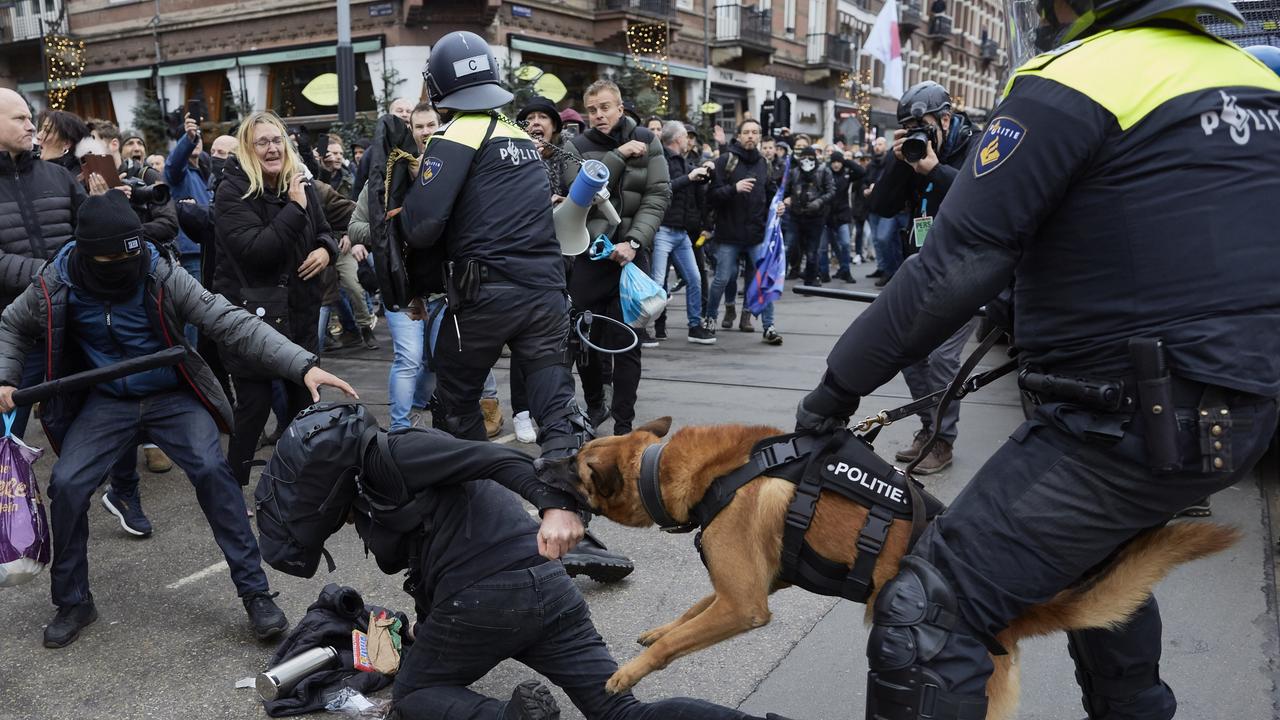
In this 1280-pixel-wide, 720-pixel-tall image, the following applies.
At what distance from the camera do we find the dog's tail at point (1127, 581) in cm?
190

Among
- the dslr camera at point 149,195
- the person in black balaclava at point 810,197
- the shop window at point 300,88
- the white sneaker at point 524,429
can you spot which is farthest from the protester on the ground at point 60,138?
the shop window at point 300,88

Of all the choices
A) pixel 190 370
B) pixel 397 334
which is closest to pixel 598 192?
pixel 397 334

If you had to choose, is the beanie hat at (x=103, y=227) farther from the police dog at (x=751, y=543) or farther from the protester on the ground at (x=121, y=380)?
the police dog at (x=751, y=543)

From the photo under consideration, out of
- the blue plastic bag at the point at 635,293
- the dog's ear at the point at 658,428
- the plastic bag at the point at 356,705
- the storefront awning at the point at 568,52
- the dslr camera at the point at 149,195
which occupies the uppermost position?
the storefront awning at the point at 568,52

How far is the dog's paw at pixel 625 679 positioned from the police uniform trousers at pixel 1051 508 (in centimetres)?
75

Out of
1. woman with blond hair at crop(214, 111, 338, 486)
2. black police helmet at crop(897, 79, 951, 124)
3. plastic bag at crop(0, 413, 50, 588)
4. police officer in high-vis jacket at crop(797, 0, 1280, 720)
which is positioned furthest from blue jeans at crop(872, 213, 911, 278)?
police officer in high-vis jacket at crop(797, 0, 1280, 720)

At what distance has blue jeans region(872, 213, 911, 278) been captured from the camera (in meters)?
12.9

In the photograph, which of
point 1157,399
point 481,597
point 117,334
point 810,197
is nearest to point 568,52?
point 810,197

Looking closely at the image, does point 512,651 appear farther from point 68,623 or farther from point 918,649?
point 68,623

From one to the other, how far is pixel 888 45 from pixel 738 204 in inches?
525

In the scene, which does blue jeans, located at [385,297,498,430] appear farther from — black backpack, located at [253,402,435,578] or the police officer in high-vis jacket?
the police officer in high-vis jacket

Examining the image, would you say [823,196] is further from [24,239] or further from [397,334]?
[24,239]

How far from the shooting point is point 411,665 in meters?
2.82

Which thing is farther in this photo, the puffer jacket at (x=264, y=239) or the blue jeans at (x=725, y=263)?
the blue jeans at (x=725, y=263)
